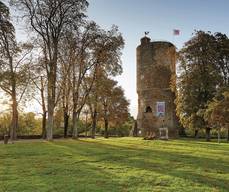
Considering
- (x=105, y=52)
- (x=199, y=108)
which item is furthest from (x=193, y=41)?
(x=105, y=52)

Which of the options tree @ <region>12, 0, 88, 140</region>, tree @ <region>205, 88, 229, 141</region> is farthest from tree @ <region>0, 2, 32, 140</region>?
tree @ <region>205, 88, 229, 141</region>

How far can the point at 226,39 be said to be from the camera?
46.1m

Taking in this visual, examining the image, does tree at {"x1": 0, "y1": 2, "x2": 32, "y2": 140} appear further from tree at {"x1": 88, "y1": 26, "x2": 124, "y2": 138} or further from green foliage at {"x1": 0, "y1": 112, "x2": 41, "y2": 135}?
green foliage at {"x1": 0, "y1": 112, "x2": 41, "y2": 135}

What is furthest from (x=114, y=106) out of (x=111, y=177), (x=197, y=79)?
(x=111, y=177)

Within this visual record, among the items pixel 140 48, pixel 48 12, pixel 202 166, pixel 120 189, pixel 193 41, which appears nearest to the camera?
pixel 120 189

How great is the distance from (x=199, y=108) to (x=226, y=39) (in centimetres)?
1045

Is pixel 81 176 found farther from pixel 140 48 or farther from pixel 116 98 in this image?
pixel 116 98

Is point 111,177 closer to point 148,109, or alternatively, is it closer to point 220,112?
point 220,112

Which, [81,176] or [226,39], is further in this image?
[226,39]

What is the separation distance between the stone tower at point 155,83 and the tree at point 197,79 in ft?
25.9

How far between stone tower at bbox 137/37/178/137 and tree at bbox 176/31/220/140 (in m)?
7.89

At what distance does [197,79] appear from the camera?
43.1 m

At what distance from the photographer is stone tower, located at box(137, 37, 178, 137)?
2144 inches

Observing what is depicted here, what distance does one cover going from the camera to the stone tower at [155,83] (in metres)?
54.5
